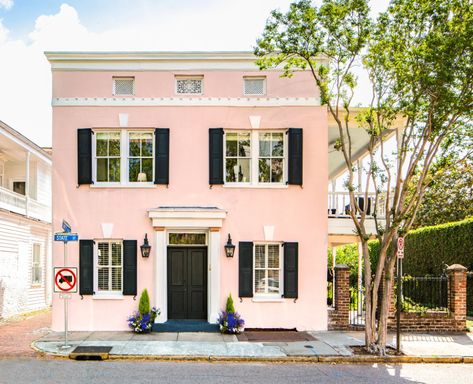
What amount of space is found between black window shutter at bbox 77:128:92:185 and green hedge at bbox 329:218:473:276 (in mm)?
12066

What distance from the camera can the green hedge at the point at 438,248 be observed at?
17625mm

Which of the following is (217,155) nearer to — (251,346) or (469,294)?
(251,346)

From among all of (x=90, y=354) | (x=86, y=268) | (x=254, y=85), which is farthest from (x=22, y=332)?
(x=254, y=85)

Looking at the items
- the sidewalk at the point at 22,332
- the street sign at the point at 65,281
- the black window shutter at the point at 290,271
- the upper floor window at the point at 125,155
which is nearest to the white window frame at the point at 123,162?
the upper floor window at the point at 125,155

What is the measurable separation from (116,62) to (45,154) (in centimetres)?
943

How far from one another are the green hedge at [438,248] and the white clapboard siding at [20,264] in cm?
1502

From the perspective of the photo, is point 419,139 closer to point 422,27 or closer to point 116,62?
point 422,27

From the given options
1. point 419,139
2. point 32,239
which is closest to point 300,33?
point 419,139

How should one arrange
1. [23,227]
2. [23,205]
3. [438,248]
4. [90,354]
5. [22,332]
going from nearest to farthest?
[90,354] → [22,332] → [438,248] → [23,227] → [23,205]

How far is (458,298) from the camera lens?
14.5m

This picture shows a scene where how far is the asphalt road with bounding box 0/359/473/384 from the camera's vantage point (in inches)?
376

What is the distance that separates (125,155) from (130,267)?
9.99 ft

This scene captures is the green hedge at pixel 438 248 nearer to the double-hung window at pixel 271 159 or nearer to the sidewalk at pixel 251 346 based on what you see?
the sidewalk at pixel 251 346

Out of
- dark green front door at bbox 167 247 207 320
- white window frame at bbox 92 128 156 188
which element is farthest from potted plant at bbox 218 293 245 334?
white window frame at bbox 92 128 156 188
